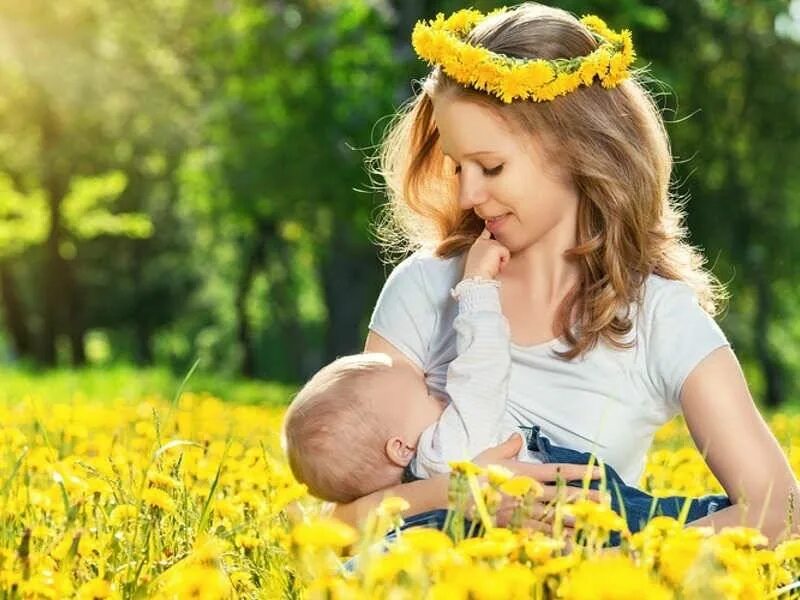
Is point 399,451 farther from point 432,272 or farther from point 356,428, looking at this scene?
point 432,272

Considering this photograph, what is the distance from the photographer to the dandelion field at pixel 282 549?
178 cm

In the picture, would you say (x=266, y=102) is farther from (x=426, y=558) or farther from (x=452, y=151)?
(x=426, y=558)

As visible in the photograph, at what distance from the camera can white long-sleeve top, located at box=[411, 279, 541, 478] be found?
128 inches

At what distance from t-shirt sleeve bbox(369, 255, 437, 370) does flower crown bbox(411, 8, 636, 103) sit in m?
0.63

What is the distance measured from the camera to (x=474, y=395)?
3281mm

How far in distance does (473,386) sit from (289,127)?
12775mm

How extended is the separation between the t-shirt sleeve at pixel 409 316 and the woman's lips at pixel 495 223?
41 centimetres

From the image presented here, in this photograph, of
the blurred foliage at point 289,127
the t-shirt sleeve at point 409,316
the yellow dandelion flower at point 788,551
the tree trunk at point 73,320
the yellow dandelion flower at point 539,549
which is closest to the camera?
the yellow dandelion flower at point 539,549

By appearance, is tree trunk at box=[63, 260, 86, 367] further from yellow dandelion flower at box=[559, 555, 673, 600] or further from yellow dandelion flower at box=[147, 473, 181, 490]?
yellow dandelion flower at box=[559, 555, 673, 600]

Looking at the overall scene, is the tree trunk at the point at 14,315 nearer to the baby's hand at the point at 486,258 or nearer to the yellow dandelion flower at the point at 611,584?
the baby's hand at the point at 486,258

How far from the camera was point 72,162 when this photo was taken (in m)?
24.6

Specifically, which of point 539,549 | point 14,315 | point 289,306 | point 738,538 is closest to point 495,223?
point 738,538

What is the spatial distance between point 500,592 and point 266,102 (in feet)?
50.6

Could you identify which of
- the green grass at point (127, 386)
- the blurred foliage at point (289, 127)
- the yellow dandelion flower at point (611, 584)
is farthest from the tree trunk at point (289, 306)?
the yellow dandelion flower at point (611, 584)
